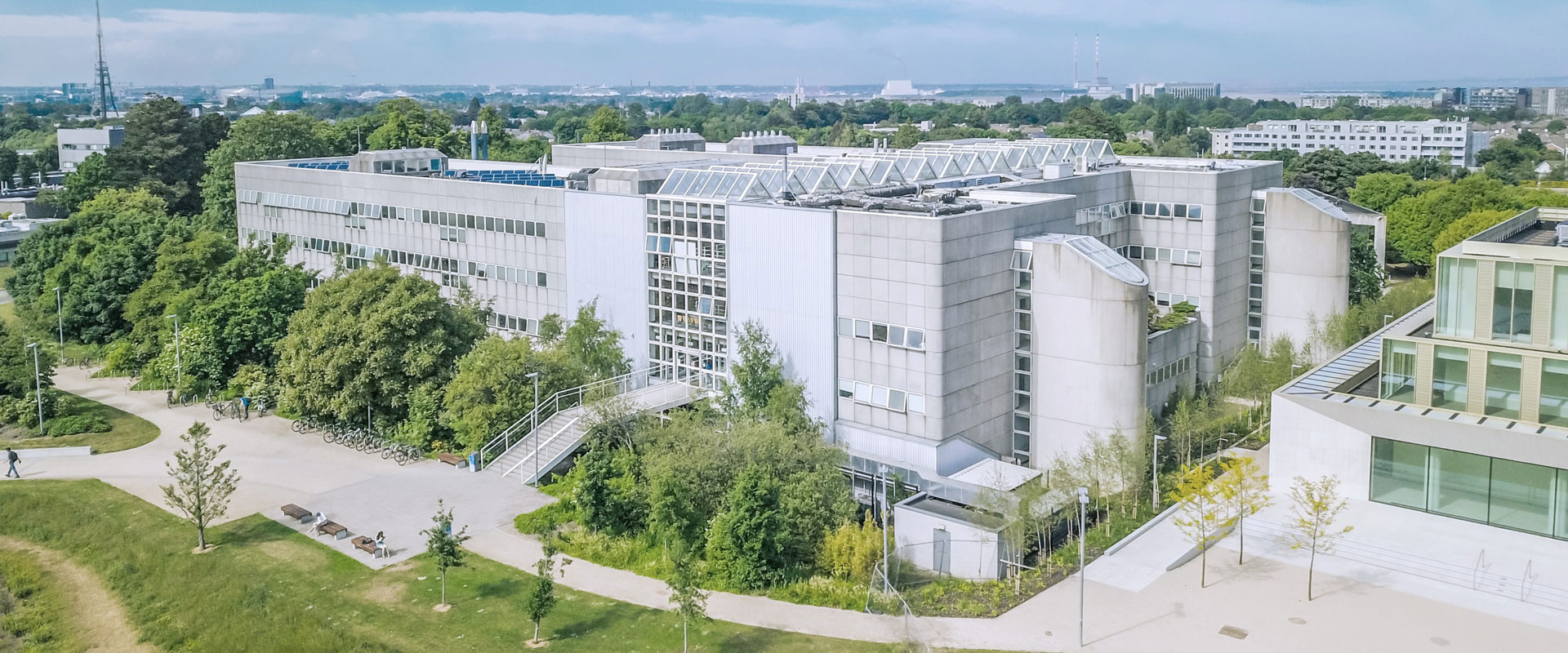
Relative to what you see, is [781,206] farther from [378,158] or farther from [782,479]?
[378,158]

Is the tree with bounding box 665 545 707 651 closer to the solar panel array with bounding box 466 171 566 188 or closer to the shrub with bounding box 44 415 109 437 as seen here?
the shrub with bounding box 44 415 109 437

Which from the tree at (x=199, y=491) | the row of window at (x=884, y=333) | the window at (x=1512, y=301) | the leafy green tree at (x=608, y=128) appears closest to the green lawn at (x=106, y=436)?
the tree at (x=199, y=491)

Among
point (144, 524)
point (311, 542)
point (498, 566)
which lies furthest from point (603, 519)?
point (144, 524)

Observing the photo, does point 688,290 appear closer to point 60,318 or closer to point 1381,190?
point 60,318

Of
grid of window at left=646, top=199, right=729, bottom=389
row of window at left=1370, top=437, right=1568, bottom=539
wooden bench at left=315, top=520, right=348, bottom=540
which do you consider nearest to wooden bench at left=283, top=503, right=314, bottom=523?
wooden bench at left=315, top=520, right=348, bottom=540

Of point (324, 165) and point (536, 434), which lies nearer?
point (536, 434)

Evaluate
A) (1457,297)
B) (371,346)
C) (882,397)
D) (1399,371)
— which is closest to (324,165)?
(371,346)
